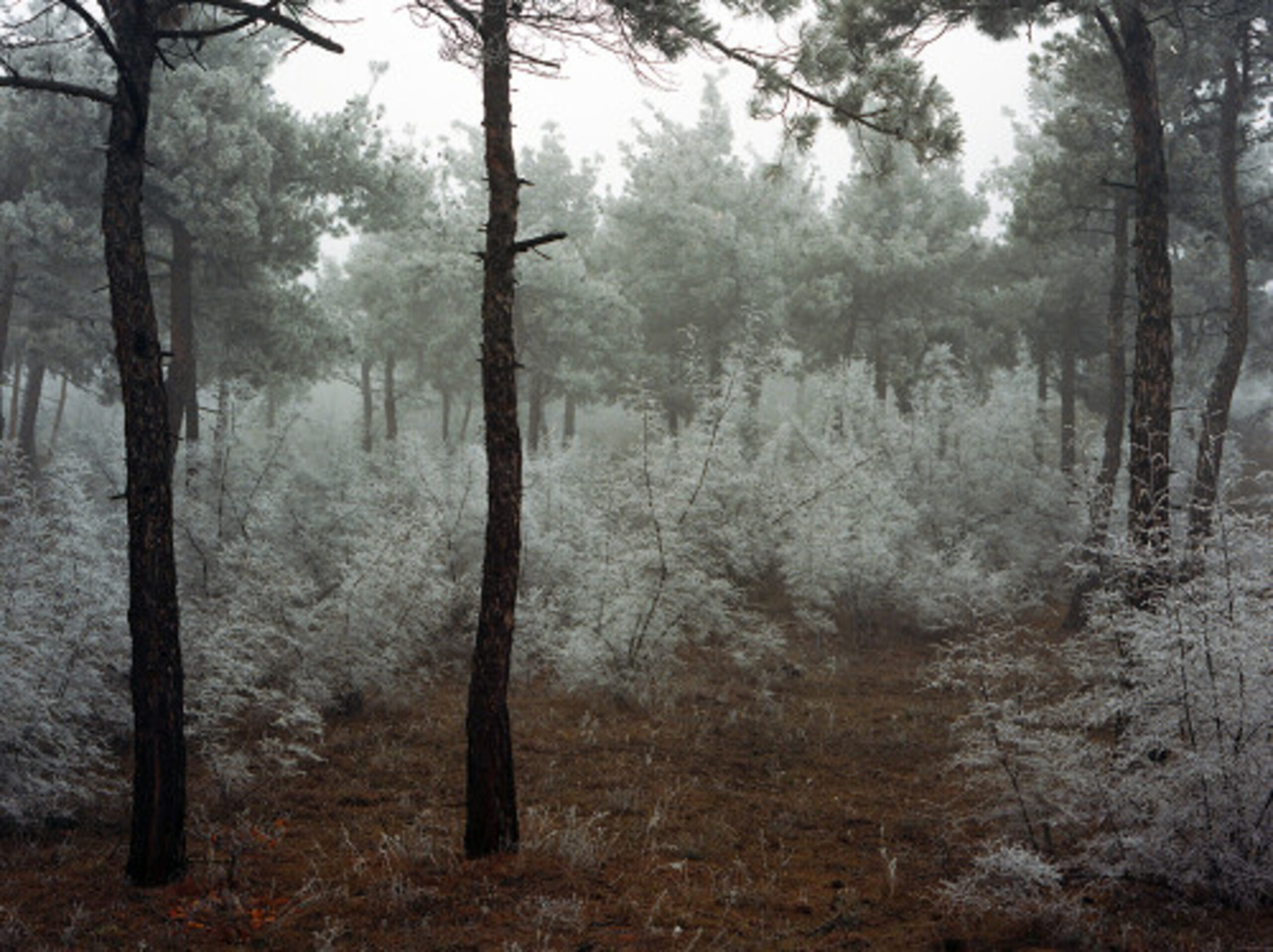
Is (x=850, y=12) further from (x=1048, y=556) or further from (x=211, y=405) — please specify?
(x=211, y=405)

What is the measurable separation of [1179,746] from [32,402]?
2896 cm

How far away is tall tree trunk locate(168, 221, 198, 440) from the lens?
665 inches

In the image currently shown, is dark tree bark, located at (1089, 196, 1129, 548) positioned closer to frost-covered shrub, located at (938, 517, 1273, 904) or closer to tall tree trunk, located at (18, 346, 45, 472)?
frost-covered shrub, located at (938, 517, 1273, 904)

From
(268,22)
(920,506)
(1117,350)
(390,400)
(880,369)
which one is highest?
(268,22)

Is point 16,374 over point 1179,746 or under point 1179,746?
over

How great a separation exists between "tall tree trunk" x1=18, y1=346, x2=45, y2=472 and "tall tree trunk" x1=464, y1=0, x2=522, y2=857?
2259 centimetres

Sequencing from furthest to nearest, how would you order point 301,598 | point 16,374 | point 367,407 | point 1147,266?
point 367,407 < point 16,374 < point 301,598 < point 1147,266

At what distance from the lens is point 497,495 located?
6207mm

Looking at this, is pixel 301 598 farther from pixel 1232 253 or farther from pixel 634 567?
pixel 1232 253

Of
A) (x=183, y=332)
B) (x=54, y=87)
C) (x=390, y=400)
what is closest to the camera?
(x=54, y=87)

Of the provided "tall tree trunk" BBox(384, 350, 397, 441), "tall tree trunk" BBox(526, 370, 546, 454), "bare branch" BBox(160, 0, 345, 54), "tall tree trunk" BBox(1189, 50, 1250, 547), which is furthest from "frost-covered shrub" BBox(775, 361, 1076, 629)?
"tall tree trunk" BBox(384, 350, 397, 441)

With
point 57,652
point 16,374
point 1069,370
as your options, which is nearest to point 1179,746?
point 57,652

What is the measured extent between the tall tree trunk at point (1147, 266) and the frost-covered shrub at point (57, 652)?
943cm

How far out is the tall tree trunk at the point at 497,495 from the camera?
6082mm
